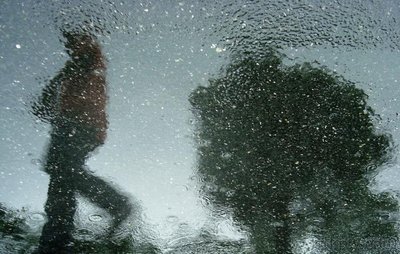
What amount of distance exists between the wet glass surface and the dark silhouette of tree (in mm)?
20

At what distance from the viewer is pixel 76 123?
3598mm

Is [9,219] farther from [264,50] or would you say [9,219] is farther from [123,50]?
[264,50]

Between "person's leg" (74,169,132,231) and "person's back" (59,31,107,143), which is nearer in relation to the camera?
"person's back" (59,31,107,143)

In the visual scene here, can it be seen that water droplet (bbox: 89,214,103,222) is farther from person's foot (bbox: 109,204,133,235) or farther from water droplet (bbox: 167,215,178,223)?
water droplet (bbox: 167,215,178,223)

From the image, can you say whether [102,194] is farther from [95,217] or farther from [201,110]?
[201,110]

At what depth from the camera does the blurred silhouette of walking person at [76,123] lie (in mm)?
3012

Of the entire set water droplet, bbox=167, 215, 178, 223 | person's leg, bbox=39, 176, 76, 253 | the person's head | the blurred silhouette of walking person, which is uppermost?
the person's head

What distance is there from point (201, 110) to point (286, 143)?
1.32 m

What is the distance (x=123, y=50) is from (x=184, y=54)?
0.64m

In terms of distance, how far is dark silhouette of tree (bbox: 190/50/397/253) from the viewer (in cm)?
324

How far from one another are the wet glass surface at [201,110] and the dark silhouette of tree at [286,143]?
0.02 m

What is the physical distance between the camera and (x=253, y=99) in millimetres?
3404

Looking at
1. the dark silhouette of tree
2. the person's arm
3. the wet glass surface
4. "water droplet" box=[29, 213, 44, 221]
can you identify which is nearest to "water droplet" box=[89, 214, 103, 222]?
the wet glass surface

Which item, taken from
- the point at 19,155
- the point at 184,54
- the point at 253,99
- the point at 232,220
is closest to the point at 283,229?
the point at 232,220
